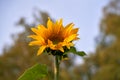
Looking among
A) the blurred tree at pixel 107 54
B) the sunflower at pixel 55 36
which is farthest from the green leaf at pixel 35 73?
the blurred tree at pixel 107 54

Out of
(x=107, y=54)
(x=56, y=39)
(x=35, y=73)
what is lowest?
(x=35, y=73)

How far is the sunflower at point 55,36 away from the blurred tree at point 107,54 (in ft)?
52.4

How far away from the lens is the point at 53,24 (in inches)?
68.7

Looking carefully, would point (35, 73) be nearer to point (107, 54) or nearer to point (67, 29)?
point (67, 29)

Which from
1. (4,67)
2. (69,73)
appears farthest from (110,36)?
(4,67)

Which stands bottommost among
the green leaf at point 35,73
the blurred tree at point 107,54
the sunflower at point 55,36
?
the green leaf at point 35,73

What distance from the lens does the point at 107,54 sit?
18969mm

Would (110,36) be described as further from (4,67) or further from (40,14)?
(4,67)

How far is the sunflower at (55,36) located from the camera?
1.63 m

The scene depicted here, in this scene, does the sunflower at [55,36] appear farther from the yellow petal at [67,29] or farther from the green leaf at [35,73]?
the green leaf at [35,73]

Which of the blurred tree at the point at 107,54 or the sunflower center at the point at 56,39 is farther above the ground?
A: the blurred tree at the point at 107,54

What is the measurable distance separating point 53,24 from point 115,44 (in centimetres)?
1745

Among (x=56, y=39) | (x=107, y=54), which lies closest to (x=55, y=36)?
(x=56, y=39)

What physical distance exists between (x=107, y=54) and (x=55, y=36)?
17.4 metres
